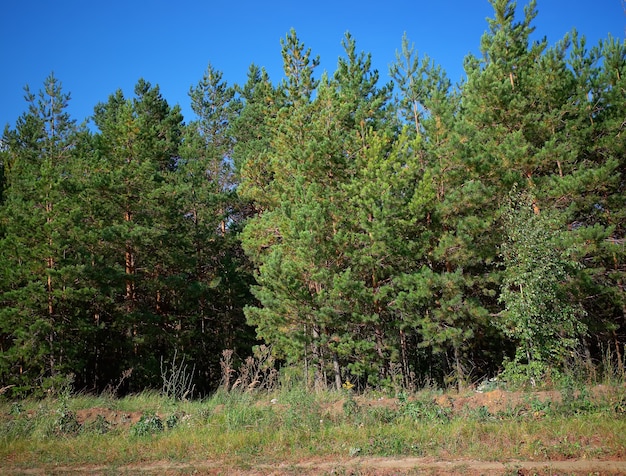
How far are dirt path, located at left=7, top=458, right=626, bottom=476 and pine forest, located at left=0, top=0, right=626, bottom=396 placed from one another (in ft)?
11.9

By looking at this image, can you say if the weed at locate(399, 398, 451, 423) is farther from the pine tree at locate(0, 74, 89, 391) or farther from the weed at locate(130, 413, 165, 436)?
the pine tree at locate(0, 74, 89, 391)

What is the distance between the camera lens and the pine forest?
1243 centimetres

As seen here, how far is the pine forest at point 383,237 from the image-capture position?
1243 cm

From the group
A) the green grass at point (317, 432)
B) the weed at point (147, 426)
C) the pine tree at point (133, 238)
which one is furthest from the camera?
the pine tree at point (133, 238)

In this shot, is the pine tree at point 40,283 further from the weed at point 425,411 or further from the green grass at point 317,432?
the weed at point 425,411

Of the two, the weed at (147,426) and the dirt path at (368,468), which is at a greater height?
the weed at (147,426)

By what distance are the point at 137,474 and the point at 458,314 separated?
376 inches

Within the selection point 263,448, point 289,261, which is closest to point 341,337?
point 289,261

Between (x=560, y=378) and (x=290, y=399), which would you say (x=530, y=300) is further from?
(x=290, y=399)

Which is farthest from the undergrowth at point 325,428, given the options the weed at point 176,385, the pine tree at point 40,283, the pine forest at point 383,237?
the pine tree at point 40,283

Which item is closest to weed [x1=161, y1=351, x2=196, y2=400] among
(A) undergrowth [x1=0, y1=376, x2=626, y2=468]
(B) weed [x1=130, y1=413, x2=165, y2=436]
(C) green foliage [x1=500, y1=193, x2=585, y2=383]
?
(A) undergrowth [x1=0, y1=376, x2=626, y2=468]

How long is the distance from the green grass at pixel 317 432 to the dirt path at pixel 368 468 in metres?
0.19

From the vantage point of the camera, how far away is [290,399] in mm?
8695

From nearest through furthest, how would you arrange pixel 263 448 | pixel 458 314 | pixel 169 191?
pixel 263 448, pixel 458 314, pixel 169 191
